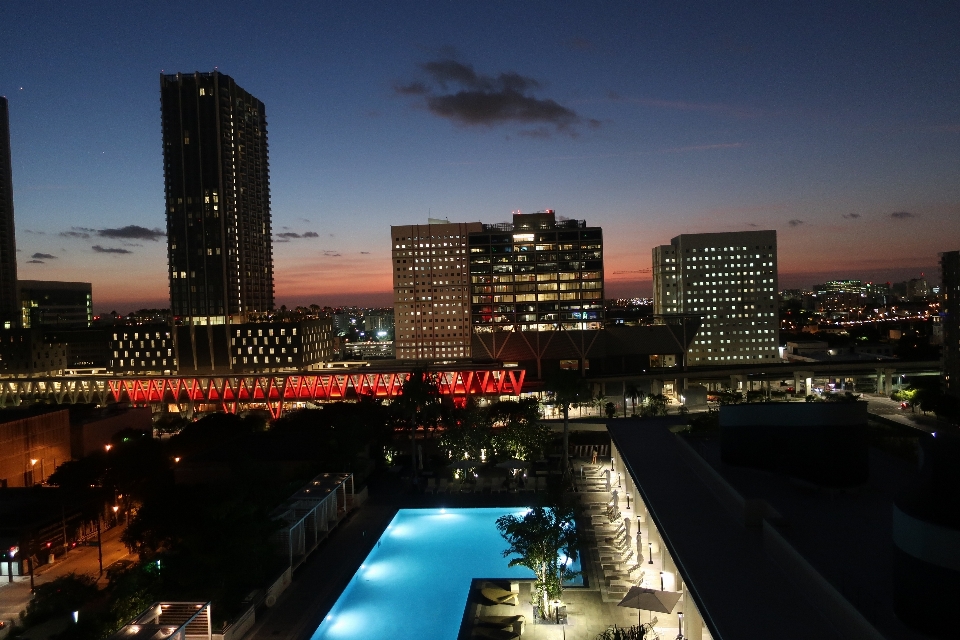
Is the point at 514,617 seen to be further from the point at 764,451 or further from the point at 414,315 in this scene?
the point at 414,315

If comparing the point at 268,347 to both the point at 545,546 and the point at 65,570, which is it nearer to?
the point at 65,570

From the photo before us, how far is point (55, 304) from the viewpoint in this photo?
431 feet

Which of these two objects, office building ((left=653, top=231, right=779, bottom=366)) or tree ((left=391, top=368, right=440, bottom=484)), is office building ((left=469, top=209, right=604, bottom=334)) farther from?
tree ((left=391, top=368, right=440, bottom=484))

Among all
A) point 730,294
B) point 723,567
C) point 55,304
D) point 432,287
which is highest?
point 55,304

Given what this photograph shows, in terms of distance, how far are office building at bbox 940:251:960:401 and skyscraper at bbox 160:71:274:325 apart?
9239cm

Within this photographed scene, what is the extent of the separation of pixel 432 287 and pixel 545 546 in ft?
295

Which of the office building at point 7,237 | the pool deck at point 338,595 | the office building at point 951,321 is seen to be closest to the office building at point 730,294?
the office building at point 951,321

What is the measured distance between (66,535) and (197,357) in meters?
76.1

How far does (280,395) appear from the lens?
2253 inches

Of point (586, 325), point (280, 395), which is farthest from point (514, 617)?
point (586, 325)

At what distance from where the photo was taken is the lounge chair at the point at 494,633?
16.6 meters

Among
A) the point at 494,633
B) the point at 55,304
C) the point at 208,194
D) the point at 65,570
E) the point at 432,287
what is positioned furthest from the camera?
the point at 55,304

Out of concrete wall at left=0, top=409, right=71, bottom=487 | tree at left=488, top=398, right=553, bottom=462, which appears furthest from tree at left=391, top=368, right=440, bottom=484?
concrete wall at left=0, top=409, right=71, bottom=487

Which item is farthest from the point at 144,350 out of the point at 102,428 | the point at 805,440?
the point at 805,440
